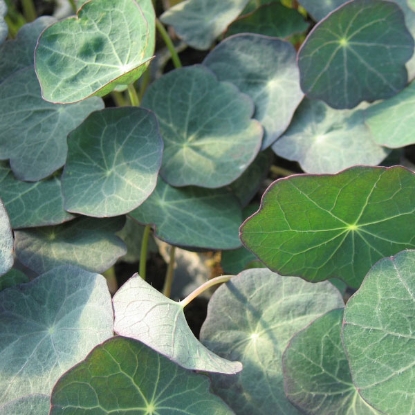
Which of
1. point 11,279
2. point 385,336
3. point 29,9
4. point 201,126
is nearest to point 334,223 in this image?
point 385,336

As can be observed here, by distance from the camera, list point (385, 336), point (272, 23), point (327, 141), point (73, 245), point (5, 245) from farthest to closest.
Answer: point (272, 23) < point (327, 141) < point (73, 245) < point (5, 245) < point (385, 336)

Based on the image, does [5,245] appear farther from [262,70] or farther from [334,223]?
[262,70]

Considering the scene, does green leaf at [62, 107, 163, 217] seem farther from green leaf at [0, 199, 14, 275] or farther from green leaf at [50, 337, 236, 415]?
green leaf at [50, 337, 236, 415]

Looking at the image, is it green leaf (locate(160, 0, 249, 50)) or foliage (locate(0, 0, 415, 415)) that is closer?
foliage (locate(0, 0, 415, 415))

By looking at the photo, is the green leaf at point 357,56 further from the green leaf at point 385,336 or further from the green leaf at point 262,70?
the green leaf at point 385,336

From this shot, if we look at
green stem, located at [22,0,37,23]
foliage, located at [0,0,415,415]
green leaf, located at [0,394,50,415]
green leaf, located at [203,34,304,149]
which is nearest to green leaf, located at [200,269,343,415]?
foliage, located at [0,0,415,415]

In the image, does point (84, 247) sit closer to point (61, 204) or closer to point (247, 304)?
point (61, 204)
